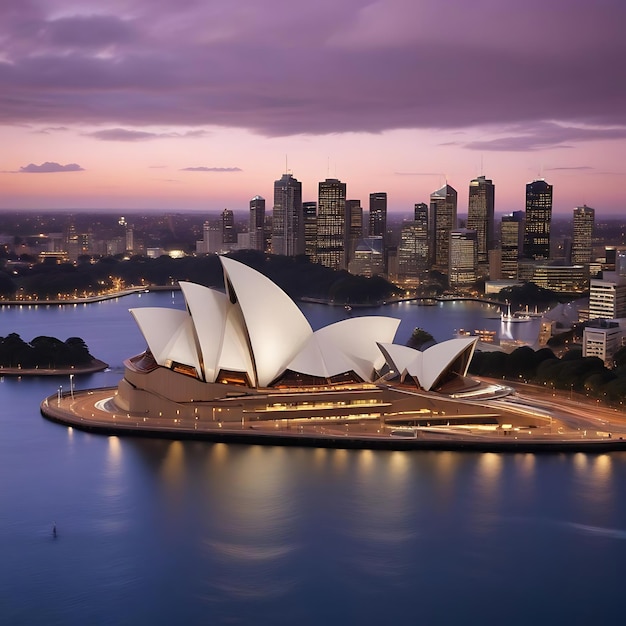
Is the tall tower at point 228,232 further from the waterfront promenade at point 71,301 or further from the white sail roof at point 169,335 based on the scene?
the white sail roof at point 169,335

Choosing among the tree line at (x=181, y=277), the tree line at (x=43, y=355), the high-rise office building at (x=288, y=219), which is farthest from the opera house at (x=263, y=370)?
the high-rise office building at (x=288, y=219)

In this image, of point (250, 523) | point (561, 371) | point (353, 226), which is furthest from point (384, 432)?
point (353, 226)

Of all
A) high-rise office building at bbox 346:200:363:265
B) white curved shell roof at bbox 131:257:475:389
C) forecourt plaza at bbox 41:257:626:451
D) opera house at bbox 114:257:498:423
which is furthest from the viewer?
high-rise office building at bbox 346:200:363:265

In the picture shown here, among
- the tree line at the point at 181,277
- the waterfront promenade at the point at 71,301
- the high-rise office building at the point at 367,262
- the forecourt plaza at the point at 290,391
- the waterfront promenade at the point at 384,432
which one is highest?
the high-rise office building at the point at 367,262

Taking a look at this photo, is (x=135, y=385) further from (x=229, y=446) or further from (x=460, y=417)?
(x=460, y=417)

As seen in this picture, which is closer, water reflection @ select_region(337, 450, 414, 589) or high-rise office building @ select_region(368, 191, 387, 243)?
water reflection @ select_region(337, 450, 414, 589)

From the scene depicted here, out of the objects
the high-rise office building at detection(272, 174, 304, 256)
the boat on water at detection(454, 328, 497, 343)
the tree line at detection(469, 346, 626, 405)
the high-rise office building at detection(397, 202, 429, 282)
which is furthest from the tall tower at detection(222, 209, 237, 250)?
the tree line at detection(469, 346, 626, 405)

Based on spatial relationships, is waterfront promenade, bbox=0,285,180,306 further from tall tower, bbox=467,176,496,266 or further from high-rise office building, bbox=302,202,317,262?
tall tower, bbox=467,176,496,266
